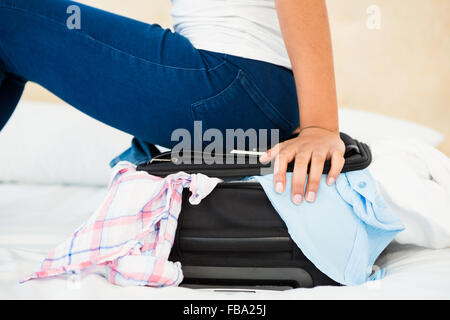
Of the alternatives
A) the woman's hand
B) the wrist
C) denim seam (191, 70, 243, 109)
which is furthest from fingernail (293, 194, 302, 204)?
denim seam (191, 70, 243, 109)

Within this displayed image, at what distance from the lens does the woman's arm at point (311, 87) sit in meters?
0.64

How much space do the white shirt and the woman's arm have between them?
85mm

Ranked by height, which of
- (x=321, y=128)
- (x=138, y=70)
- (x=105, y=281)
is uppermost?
(x=138, y=70)

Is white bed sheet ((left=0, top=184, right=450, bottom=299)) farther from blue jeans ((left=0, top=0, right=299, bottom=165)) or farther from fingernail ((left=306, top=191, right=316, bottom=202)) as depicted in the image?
blue jeans ((left=0, top=0, right=299, bottom=165))

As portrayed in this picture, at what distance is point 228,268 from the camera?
65cm

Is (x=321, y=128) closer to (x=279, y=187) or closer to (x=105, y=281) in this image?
(x=279, y=187)

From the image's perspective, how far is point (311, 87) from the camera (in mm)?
666

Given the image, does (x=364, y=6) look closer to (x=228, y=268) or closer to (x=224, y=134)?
(x=224, y=134)

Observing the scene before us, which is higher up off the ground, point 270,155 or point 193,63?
point 193,63

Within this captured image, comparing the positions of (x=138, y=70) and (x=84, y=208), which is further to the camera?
(x=84, y=208)

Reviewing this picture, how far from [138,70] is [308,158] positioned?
12.0 inches

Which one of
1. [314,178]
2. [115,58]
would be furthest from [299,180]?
[115,58]

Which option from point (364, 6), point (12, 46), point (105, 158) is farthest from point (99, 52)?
point (364, 6)
